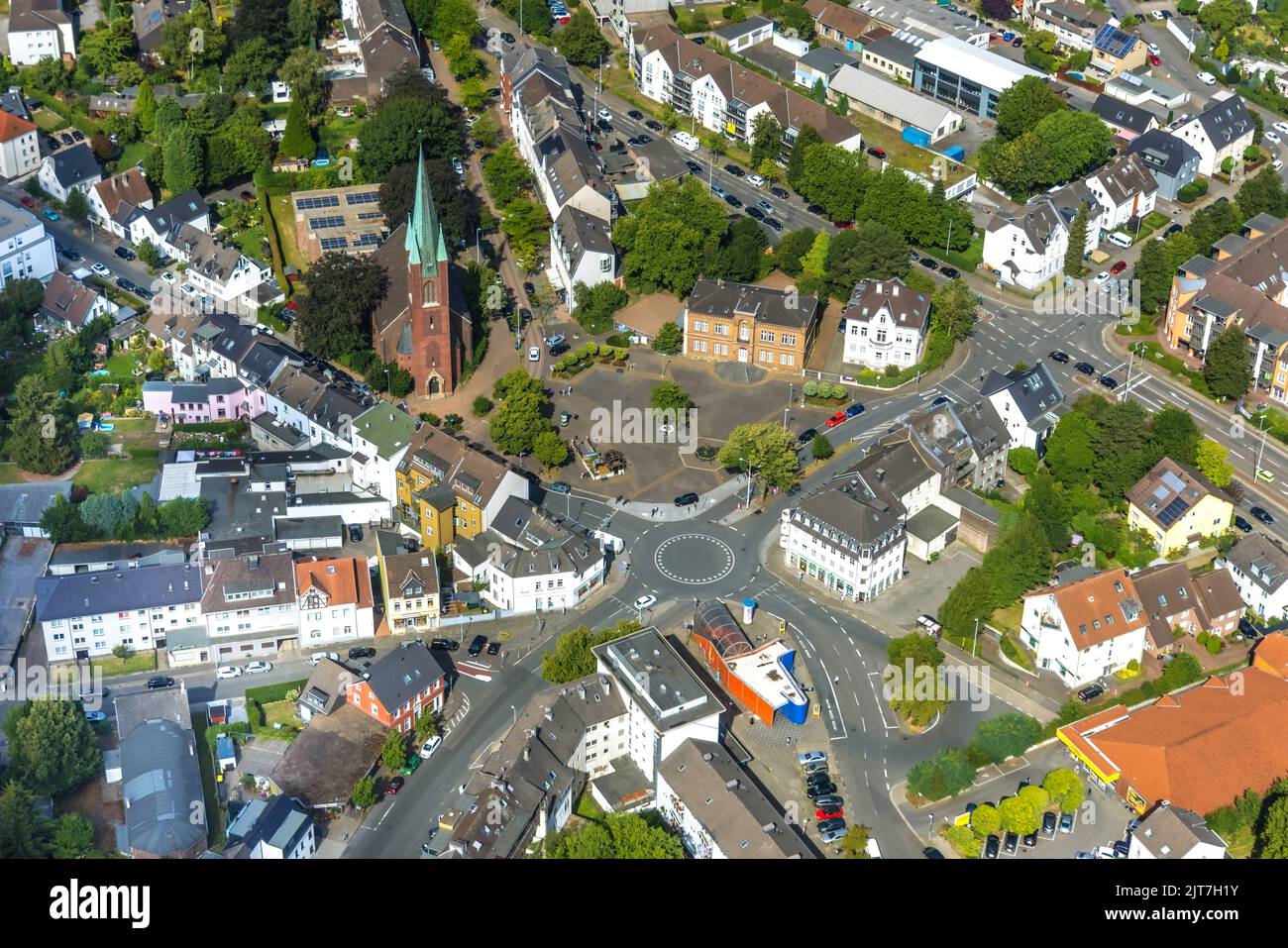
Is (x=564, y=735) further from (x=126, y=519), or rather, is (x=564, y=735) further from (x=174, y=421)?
(x=174, y=421)

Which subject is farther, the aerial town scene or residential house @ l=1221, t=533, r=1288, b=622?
residential house @ l=1221, t=533, r=1288, b=622

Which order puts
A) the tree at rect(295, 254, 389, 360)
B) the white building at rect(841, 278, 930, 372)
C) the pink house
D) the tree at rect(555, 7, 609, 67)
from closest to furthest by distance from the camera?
the pink house
the tree at rect(295, 254, 389, 360)
the white building at rect(841, 278, 930, 372)
the tree at rect(555, 7, 609, 67)

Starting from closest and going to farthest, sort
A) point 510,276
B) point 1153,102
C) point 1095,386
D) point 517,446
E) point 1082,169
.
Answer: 1. point 517,446
2. point 1095,386
3. point 510,276
4. point 1082,169
5. point 1153,102

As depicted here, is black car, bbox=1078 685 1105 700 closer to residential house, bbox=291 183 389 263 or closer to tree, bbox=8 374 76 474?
residential house, bbox=291 183 389 263

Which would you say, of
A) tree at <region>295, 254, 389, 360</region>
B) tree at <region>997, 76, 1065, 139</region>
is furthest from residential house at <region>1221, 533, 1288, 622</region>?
tree at <region>295, 254, 389, 360</region>

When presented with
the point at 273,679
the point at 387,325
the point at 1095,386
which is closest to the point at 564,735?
the point at 273,679

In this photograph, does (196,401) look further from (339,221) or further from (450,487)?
(339,221)
